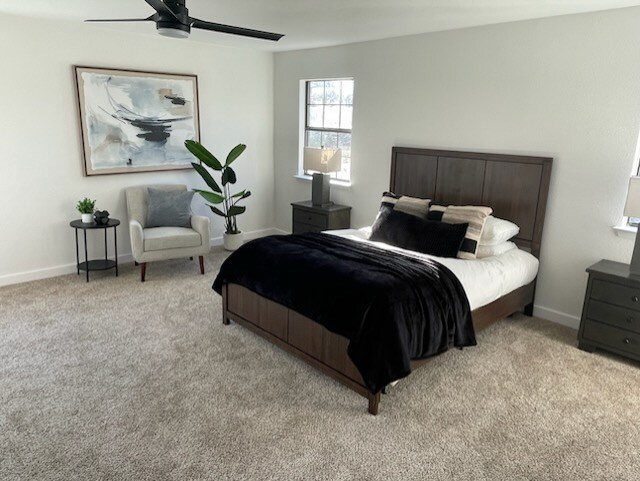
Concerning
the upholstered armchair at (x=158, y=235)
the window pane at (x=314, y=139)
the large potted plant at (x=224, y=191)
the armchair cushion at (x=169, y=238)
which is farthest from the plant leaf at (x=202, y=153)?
the window pane at (x=314, y=139)

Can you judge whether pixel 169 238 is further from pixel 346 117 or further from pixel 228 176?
pixel 346 117

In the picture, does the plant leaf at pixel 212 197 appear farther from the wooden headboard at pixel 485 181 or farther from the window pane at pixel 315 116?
the wooden headboard at pixel 485 181

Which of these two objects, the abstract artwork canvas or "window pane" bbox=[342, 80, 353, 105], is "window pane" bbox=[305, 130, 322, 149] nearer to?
"window pane" bbox=[342, 80, 353, 105]

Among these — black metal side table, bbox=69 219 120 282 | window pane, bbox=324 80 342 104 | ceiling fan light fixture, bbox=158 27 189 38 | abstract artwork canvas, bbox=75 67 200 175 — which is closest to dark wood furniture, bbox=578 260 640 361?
ceiling fan light fixture, bbox=158 27 189 38

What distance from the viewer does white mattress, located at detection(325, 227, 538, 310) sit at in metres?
3.25

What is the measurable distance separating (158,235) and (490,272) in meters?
3.07

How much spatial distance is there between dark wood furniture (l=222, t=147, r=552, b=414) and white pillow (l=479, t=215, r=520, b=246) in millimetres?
221

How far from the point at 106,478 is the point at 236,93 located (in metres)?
4.62

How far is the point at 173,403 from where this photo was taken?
2730mm

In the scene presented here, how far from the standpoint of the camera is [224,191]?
5.82 m

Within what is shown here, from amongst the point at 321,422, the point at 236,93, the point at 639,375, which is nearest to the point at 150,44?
the point at 236,93

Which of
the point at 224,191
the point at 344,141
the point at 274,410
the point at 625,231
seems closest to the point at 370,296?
the point at 274,410

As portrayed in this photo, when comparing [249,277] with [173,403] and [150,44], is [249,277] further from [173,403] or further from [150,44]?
[150,44]

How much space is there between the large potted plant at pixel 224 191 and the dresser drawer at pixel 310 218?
2.01 ft
